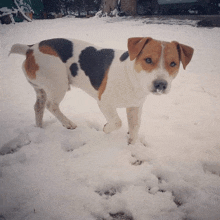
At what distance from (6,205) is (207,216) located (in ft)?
5.97

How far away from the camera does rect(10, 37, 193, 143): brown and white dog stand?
1.80m

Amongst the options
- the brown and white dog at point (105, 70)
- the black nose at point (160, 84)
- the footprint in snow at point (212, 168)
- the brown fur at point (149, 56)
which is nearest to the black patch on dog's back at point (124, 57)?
the brown and white dog at point (105, 70)

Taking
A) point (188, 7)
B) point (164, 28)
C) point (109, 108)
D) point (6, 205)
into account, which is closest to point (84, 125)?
point (109, 108)

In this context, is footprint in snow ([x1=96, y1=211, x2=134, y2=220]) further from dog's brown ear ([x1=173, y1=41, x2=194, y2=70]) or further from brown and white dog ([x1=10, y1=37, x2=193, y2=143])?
dog's brown ear ([x1=173, y1=41, x2=194, y2=70])

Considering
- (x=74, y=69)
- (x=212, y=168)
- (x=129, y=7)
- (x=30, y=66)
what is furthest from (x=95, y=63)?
(x=129, y=7)

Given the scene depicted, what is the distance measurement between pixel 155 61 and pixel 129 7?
49.0 feet

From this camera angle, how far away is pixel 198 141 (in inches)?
94.5

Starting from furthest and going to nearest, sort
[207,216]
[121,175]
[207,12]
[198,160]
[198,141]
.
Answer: [207,12], [198,141], [198,160], [121,175], [207,216]

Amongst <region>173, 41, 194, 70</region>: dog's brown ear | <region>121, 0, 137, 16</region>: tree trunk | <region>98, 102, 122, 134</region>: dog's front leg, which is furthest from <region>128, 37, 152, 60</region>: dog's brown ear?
<region>121, 0, 137, 16</region>: tree trunk

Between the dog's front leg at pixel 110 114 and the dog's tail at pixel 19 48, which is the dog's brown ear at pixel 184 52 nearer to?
the dog's front leg at pixel 110 114

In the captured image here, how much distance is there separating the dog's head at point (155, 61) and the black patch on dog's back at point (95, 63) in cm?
51

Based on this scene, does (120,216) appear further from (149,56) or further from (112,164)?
(149,56)

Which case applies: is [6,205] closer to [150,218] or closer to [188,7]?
[150,218]

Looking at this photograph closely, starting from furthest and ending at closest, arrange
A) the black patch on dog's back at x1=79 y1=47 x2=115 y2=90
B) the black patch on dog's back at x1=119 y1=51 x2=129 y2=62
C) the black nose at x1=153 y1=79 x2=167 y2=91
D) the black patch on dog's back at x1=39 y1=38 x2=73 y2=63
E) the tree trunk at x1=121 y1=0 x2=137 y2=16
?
the tree trunk at x1=121 y1=0 x2=137 y2=16 → the black patch on dog's back at x1=39 y1=38 x2=73 y2=63 → the black patch on dog's back at x1=79 y1=47 x2=115 y2=90 → the black patch on dog's back at x1=119 y1=51 x2=129 y2=62 → the black nose at x1=153 y1=79 x2=167 y2=91
